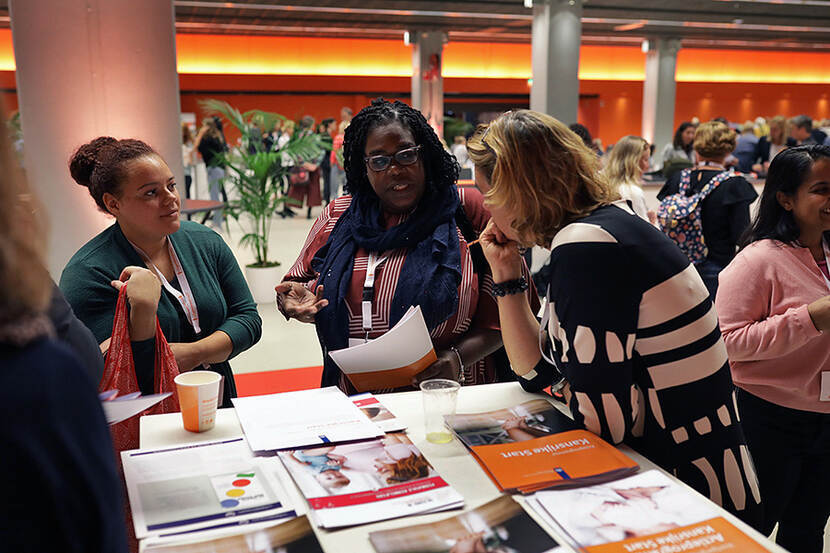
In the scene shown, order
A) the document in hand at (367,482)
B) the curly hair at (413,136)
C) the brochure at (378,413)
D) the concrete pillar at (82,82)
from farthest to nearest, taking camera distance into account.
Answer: the concrete pillar at (82,82) → the curly hair at (413,136) → the brochure at (378,413) → the document in hand at (367,482)

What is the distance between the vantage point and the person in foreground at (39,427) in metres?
0.65

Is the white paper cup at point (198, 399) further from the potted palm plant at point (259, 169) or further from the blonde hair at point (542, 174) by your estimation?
the potted palm plant at point (259, 169)

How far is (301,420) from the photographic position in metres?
1.66

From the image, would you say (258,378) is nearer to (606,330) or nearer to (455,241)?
(455,241)

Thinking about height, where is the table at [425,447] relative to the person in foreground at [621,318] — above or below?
below

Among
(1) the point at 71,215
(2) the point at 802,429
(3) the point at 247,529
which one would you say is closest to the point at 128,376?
(3) the point at 247,529

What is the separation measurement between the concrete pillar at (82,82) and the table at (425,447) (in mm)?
2703

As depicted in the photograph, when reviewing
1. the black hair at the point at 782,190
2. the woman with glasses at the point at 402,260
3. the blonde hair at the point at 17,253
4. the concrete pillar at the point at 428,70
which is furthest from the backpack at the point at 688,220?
the concrete pillar at the point at 428,70

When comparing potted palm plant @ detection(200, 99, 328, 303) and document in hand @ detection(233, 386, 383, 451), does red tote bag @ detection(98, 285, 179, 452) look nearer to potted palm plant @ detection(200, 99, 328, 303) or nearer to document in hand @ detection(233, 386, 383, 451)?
document in hand @ detection(233, 386, 383, 451)

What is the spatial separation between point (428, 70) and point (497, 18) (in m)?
2.26

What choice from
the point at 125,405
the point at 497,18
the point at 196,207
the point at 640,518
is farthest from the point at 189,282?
the point at 497,18

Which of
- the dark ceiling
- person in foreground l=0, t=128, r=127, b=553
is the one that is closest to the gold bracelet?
person in foreground l=0, t=128, r=127, b=553

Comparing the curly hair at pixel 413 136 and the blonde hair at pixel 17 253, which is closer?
the blonde hair at pixel 17 253

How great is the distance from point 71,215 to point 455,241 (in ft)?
9.12
